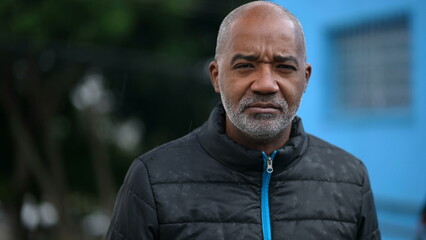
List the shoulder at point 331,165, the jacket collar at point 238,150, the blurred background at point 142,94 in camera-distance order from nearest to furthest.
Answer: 1. the jacket collar at point 238,150
2. the shoulder at point 331,165
3. the blurred background at point 142,94

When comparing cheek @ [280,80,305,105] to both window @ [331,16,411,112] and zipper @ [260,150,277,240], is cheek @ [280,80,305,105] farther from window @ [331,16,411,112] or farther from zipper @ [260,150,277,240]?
window @ [331,16,411,112]

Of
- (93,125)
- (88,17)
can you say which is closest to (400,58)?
(88,17)

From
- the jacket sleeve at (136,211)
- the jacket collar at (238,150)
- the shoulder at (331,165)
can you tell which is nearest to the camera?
the jacket sleeve at (136,211)

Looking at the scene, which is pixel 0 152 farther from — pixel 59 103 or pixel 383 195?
pixel 383 195

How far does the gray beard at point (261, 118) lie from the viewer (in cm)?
207

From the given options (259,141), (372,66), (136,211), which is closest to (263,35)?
(259,141)

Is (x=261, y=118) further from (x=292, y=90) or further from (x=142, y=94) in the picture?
(x=142, y=94)

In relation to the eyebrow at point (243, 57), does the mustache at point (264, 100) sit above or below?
below

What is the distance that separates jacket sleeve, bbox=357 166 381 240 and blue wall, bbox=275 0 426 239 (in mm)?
3307

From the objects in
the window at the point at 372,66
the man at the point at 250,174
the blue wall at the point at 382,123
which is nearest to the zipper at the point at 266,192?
the man at the point at 250,174

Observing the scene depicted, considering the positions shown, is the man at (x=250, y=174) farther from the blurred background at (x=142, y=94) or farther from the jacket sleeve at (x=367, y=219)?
the blurred background at (x=142, y=94)

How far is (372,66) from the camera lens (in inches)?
256

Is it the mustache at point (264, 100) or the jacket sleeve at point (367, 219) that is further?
the jacket sleeve at point (367, 219)

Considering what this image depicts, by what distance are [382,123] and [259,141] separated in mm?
4356
